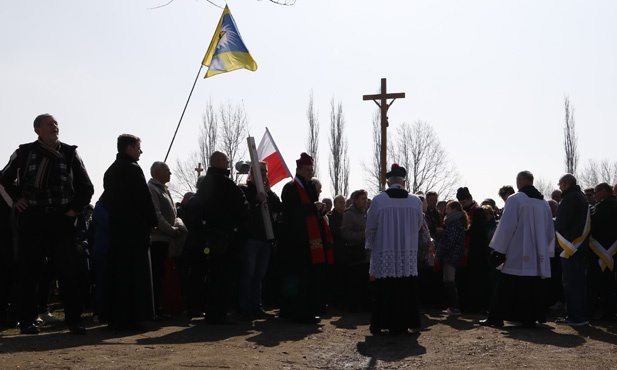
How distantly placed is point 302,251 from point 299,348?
2.41 m

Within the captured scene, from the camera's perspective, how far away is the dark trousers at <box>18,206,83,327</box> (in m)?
8.33

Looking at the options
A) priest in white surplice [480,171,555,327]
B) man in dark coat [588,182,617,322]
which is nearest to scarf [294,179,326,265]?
priest in white surplice [480,171,555,327]

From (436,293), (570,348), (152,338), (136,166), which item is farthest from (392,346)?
(436,293)

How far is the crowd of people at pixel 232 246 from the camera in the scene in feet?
27.7

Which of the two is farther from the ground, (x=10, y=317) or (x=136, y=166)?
(x=136, y=166)

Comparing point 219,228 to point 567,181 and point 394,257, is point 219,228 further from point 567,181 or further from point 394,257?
point 567,181

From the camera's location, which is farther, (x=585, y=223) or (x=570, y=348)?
(x=585, y=223)

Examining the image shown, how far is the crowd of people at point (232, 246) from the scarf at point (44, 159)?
0.01 metres

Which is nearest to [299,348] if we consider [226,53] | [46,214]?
[46,214]

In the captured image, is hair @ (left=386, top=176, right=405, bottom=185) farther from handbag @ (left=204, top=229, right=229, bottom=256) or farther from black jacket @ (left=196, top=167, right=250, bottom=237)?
handbag @ (left=204, top=229, right=229, bottom=256)

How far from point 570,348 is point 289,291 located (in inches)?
139

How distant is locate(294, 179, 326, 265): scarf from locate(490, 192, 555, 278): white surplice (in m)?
2.25

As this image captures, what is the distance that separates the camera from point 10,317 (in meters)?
10.4

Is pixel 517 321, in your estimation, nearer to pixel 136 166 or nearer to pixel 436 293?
pixel 436 293
